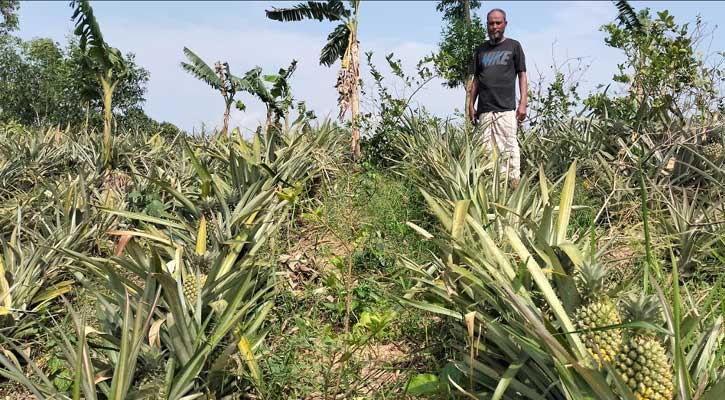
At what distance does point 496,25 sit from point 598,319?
3720mm

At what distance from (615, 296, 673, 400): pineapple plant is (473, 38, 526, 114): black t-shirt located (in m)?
3.61

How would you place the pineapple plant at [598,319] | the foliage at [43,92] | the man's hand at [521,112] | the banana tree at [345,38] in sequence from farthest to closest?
the foliage at [43,92]
the banana tree at [345,38]
the man's hand at [521,112]
the pineapple plant at [598,319]

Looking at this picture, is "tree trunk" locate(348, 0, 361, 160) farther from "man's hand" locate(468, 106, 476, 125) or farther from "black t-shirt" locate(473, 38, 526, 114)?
"black t-shirt" locate(473, 38, 526, 114)

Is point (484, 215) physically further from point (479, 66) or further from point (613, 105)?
point (613, 105)

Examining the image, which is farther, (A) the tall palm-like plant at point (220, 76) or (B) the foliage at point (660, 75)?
(A) the tall palm-like plant at point (220, 76)

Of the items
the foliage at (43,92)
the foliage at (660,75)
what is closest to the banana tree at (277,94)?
the foliage at (660,75)

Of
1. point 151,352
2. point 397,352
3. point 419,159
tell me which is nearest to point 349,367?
point 397,352

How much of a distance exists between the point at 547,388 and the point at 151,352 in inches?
51.7

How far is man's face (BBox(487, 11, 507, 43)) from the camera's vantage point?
180 inches

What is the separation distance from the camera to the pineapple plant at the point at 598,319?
4.54 ft

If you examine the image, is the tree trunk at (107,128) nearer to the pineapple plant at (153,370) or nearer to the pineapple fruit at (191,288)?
the pineapple fruit at (191,288)

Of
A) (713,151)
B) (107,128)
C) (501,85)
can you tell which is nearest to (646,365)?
(713,151)

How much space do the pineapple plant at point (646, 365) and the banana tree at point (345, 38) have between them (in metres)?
5.88

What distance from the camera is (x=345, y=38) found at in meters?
8.27
